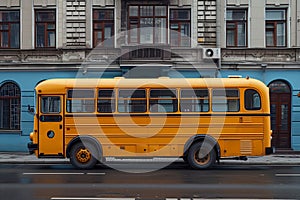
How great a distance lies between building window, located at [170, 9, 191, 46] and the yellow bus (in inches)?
287

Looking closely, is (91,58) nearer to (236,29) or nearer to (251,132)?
(236,29)

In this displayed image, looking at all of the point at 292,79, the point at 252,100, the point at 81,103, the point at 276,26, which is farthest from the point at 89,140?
the point at 276,26

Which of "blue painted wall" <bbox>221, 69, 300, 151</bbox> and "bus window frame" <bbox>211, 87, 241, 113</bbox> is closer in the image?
"bus window frame" <bbox>211, 87, 241, 113</bbox>

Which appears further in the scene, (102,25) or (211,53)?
(102,25)

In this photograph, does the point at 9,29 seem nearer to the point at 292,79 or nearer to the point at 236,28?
the point at 236,28

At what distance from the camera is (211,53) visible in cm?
2273

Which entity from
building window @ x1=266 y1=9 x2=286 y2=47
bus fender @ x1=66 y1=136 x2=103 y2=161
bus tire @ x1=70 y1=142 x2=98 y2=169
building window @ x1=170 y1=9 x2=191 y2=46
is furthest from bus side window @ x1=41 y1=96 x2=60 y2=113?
→ building window @ x1=266 y1=9 x2=286 y2=47

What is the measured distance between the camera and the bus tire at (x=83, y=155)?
16406 millimetres

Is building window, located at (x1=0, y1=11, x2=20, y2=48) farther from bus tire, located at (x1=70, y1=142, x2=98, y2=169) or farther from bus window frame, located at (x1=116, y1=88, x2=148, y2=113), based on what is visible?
bus window frame, located at (x1=116, y1=88, x2=148, y2=113)

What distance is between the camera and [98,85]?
1647cm

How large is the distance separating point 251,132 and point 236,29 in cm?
864

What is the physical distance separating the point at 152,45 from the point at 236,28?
14.4 feet

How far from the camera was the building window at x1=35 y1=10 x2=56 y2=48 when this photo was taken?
23.8 metres

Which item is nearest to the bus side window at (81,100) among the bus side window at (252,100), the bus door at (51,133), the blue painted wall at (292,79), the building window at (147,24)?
the bus door at (51,133)
